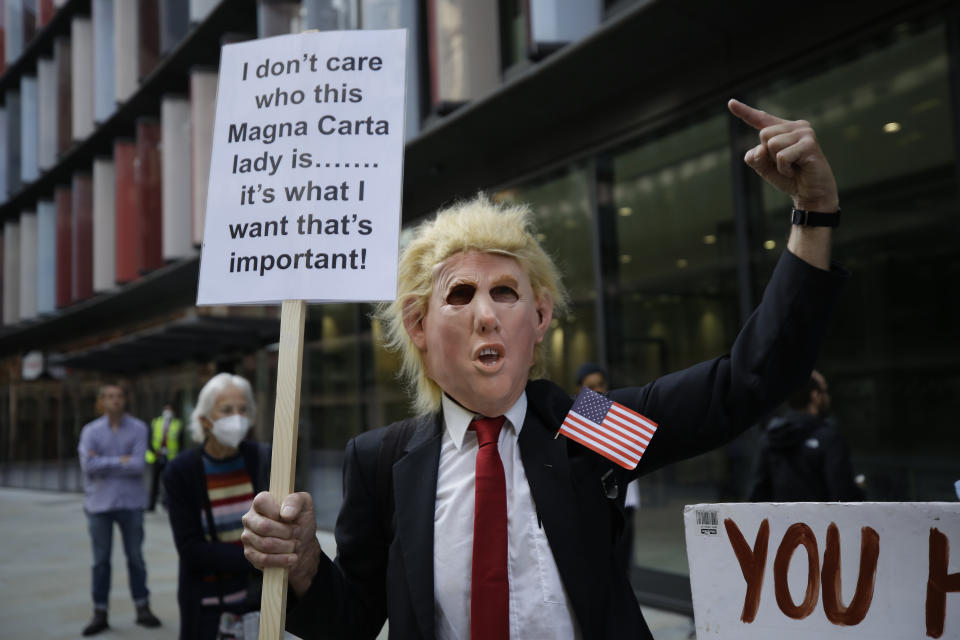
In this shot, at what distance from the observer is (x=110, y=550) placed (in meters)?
6.66

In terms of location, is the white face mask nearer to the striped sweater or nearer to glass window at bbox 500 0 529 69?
the striped sweater

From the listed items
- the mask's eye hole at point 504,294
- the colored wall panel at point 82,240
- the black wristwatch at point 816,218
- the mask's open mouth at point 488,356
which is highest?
the colored wall panel at point 82,240

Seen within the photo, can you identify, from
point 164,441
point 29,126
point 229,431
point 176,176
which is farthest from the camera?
point 29,126

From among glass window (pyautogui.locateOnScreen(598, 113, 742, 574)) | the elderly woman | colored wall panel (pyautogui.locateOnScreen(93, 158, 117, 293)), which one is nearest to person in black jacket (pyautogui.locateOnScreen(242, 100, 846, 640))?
the elderly woman

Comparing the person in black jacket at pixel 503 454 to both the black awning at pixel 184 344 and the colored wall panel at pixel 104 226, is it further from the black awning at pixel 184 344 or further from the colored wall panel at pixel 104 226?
the colored wall panel at pixel 104 226

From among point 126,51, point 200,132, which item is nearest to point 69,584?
point 200,132

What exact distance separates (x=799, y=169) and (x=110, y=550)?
6510 mm

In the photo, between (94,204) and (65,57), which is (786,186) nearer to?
(94,204)

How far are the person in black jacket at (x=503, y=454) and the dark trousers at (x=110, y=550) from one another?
17.8 ft

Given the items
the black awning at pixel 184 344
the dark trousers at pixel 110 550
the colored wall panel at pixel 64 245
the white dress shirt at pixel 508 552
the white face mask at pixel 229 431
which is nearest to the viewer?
the white dress shirt at pixel 508 552

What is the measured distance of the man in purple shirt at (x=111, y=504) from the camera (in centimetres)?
668

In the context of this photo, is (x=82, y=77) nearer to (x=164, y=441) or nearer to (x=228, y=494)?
(x=164, y=441)

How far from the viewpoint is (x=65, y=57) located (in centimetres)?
2119

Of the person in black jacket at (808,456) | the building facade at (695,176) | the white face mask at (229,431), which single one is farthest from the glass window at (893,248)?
the white face mask at (229,431)
